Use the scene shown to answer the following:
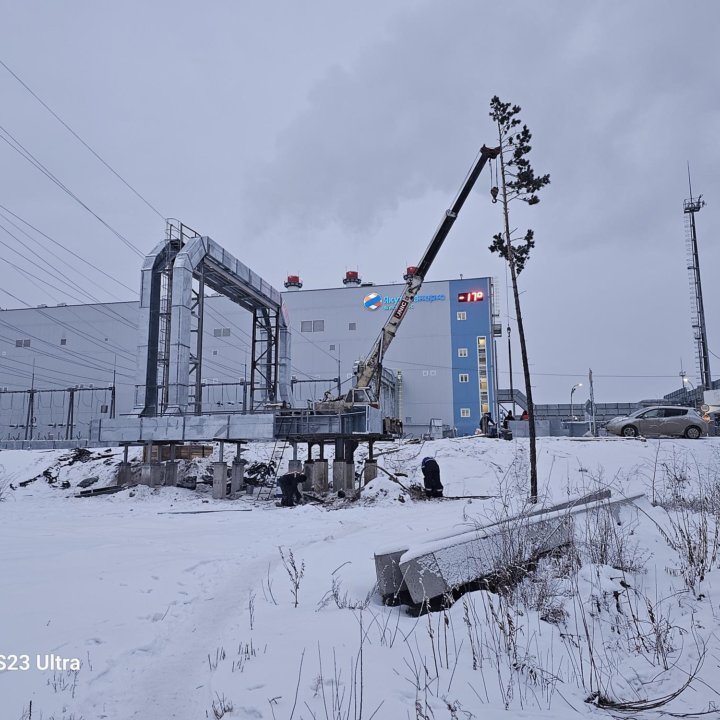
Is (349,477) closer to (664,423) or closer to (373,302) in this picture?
(664,423)

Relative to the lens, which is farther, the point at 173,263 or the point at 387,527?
the point at 173,263

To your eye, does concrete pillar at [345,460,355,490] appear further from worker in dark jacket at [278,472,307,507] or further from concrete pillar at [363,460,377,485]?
worker in dark jacket at [278,472,307,507]

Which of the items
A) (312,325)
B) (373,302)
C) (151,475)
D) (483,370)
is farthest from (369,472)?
(312,325)

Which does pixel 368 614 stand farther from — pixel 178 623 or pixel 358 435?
pixel 358 435

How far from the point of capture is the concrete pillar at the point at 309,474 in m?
23.0

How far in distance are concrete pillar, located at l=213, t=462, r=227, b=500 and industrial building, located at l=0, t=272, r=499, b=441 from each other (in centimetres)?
2483

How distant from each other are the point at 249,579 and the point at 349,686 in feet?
11.8

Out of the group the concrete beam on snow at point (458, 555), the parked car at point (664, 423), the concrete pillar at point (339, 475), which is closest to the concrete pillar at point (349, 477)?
the concrete pillar at point (339, 475)

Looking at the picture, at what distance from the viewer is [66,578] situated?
6.29 meters

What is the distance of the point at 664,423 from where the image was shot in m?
27.7

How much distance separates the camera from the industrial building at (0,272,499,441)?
4962 cm

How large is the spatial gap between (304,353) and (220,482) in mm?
33318

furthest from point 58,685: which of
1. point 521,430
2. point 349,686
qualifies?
point 521,430

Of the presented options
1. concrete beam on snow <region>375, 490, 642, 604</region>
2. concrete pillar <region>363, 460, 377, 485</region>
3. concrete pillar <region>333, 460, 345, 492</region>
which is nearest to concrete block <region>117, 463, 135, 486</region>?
concrete pillar <region>333, 460, 345, 492</region>
